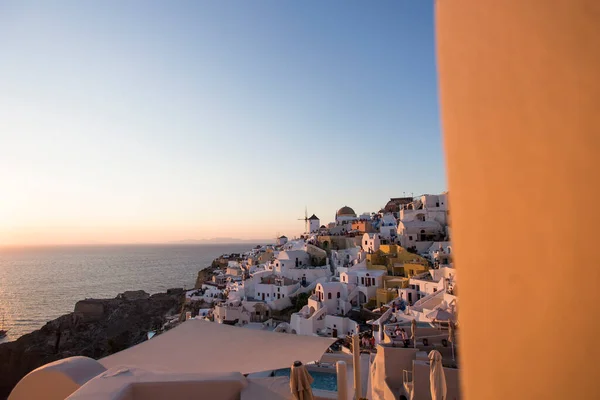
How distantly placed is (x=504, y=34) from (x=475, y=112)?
22cm

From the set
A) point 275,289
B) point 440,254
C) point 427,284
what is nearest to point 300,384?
point 427,284

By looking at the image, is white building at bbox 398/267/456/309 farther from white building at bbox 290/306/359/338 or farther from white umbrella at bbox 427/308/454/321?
white umbrella at bbox 427/308/454/321

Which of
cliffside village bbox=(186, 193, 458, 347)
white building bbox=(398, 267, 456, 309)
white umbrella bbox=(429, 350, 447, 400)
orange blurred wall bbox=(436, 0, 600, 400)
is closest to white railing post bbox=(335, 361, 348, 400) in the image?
white umbrella bbox=(429, 350, 447, 400)

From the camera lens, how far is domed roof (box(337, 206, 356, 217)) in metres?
51.5

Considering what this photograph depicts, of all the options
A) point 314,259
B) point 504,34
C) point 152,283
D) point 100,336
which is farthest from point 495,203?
point 152,283

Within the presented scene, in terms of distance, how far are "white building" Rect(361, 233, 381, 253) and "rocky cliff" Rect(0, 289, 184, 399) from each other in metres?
21.1

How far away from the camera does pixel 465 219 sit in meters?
1.11

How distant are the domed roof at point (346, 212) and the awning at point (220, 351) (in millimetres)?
43167

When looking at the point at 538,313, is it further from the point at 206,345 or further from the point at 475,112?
the point at 206,345

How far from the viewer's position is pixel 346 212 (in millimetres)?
52000

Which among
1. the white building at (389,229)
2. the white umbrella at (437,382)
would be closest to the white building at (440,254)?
the white building at (389,229)

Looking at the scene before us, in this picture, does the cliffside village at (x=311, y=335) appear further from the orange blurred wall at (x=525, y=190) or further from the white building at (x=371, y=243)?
the orange blurred wall at (x=525, y=190)

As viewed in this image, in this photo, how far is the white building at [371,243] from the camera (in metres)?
30.4

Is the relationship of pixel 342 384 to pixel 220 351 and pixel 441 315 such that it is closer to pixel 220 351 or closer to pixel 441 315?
pixel 220 351
